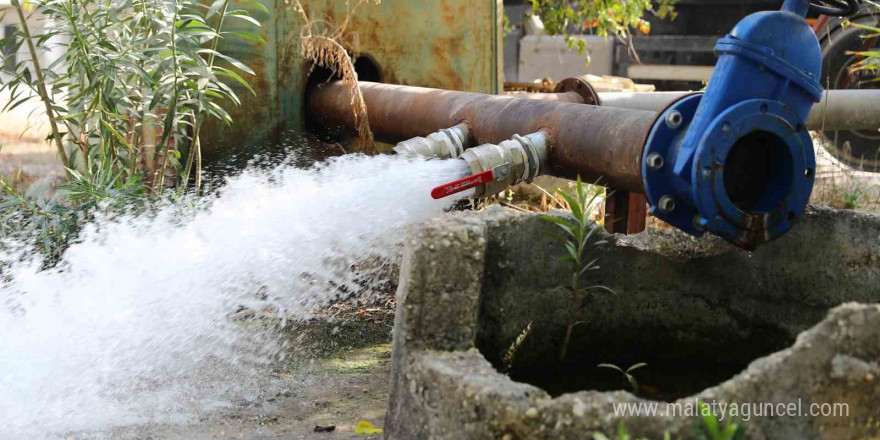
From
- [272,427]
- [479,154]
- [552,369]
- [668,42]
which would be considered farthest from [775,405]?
[668,42]

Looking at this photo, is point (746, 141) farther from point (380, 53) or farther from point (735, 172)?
point (380, 53)

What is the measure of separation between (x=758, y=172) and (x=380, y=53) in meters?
3.34

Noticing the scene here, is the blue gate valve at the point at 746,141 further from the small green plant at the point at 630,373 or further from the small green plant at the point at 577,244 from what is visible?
the small green plant at the point at 630,373

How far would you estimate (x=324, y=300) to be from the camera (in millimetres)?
4324

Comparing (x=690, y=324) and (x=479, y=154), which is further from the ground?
(x=479, y=154)

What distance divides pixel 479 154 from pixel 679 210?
1046 mm

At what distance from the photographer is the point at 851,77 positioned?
7.73 m

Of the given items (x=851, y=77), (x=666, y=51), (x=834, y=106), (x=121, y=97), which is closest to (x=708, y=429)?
(x=121, y=97)

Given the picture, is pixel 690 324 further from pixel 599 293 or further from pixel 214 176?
pixel 214 176

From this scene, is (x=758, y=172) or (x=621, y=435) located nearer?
(x=621, y=435)

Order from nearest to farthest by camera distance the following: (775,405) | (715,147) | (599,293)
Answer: (775,405), (715,147), (599,293)

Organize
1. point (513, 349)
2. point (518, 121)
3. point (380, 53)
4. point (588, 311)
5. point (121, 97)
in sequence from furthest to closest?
point (380, 53) → point (121, 97) → point (518, 121) → point (588, 311) → point (513, 349)

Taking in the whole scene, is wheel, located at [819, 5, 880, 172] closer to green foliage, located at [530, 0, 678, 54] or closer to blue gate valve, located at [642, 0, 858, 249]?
green foliage, located at [530, 0, 678, 54]

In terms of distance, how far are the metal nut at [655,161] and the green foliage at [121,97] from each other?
2245mm
